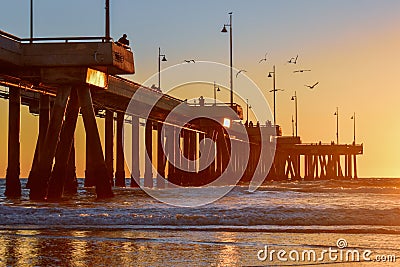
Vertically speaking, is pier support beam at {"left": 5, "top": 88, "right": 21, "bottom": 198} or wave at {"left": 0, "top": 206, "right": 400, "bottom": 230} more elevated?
pier support beam at {"left": 5, "top": 88, "right": 21, "bottom": 198}

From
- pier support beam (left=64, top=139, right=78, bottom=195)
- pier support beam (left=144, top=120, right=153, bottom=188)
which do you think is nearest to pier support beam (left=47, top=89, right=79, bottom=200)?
pier support beam (left=64, top=139, right=78, bottom=195)

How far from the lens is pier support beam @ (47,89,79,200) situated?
1446 inches

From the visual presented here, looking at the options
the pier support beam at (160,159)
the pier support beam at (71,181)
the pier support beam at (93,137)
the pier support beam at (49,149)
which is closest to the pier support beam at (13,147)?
the pier support beam at (71,181)

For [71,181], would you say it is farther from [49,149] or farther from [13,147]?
[49,149]

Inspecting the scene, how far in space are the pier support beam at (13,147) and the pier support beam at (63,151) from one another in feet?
14.0

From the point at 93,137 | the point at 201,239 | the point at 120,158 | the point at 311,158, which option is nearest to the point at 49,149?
the point at 93,137

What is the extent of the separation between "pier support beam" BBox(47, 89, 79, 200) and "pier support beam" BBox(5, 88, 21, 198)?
4.27 m

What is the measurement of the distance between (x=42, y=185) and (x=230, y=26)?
138 feet

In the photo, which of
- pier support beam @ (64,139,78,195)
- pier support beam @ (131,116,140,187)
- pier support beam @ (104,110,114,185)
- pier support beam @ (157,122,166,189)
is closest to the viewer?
pier support beam @ (64,139,78,195)

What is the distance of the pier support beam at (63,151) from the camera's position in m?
36.7

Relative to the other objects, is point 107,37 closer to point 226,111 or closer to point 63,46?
point 63,46

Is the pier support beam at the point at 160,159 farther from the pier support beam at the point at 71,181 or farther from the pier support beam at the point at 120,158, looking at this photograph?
the pier support beam at the point at 71,181

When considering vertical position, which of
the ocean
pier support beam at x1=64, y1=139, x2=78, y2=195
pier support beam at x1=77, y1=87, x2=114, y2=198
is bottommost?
the ocean

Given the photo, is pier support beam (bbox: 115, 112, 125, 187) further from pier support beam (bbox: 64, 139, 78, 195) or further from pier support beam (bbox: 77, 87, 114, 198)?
pier support beam (bbox: 77, 87, 114, 198)
